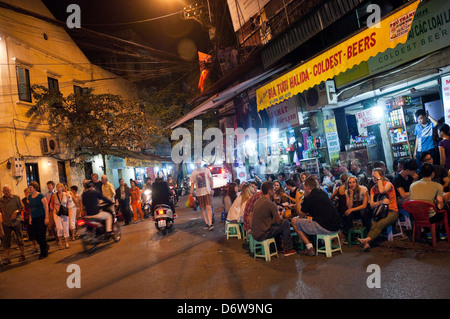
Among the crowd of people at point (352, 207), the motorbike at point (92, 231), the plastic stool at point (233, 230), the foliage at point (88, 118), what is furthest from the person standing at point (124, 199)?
the crowd of people at point (352, 207)

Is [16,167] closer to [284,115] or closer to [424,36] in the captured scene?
[284,115]

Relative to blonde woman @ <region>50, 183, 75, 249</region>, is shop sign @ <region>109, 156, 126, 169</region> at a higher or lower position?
higher

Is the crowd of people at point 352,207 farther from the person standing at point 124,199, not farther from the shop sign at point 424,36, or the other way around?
the person standing at point 124,199

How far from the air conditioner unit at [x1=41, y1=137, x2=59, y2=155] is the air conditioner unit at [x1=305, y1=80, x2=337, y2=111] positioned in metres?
14.1

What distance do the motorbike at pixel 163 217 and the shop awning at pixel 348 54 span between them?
17.1ft

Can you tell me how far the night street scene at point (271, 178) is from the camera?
15.7ft

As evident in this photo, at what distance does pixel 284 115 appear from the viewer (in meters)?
11.3

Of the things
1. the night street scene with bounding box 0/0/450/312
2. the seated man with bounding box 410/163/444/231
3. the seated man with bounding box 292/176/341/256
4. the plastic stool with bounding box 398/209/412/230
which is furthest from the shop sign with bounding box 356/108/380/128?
the seated man with bounding box 292/176/341/256

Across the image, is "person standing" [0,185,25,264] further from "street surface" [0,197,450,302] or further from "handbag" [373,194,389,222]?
"handbag" [373,194,389,222]

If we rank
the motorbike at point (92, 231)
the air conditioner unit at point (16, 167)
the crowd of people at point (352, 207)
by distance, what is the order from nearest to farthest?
the crowd of people at point (352, 207)
the motorbike at point (92, 231)
the air conditioner unit at point (16, 167)

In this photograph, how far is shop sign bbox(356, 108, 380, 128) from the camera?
32.4 feet

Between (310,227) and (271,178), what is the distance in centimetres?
588

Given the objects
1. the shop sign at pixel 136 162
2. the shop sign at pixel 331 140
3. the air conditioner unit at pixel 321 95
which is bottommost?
the shop sign at pixel 331 140

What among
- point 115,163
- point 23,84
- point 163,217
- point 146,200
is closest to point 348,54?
point 163,217
